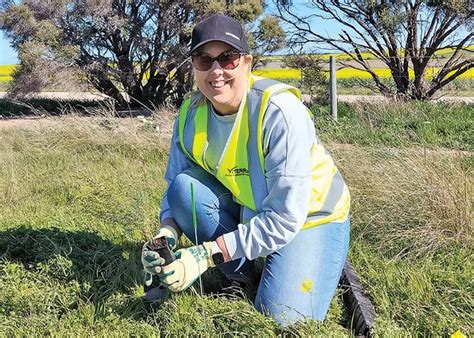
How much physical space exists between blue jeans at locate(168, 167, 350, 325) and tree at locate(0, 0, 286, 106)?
10.7 metres

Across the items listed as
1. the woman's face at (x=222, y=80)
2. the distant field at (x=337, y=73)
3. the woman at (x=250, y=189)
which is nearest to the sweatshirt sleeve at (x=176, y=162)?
the woman at (x=250, y=189)

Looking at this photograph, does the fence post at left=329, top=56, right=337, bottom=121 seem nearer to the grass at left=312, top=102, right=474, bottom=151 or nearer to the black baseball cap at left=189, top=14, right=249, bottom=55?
the grass at left=312, top=102, right=474, bottom=151

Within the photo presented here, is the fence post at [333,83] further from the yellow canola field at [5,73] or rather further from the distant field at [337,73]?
the yellow canola field at [5,73]

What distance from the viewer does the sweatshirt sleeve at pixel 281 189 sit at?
2.16 metres

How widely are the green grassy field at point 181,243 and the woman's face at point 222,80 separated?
0.88 meters

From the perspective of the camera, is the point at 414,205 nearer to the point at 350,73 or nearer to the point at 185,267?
the point at 185,267

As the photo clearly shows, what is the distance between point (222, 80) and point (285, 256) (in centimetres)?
80

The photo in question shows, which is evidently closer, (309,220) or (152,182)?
(309,220)

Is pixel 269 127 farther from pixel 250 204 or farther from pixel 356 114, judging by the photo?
pixel 356 114

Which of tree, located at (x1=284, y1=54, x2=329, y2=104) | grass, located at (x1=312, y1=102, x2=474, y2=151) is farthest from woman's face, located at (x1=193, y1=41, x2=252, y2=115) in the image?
tree, located at (x1=284, y1=54, x2=329, y2=104)

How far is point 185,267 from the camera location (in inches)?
82.2

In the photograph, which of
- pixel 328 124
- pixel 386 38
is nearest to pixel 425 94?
pixel 386 38

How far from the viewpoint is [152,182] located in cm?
467

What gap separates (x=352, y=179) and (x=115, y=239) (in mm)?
1761
